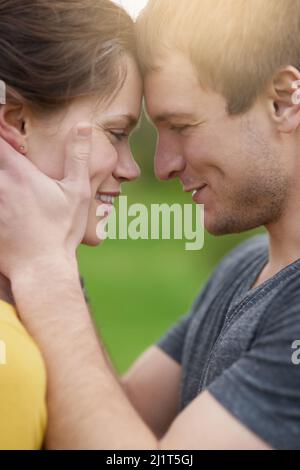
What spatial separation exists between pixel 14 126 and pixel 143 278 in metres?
7.29

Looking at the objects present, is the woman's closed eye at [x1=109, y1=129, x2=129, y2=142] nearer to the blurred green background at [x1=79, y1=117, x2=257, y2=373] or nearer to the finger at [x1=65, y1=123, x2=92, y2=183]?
the finger at [x1=65, y1=123, x2=92, y2=183]

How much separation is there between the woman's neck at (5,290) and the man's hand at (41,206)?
7cm

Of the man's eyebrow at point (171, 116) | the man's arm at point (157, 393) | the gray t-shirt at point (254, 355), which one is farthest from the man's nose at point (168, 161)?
the man's arm at point (157, 393)

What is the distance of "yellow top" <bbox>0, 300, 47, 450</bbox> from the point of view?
165 centimetres

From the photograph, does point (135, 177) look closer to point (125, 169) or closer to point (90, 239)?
point (125, 169)

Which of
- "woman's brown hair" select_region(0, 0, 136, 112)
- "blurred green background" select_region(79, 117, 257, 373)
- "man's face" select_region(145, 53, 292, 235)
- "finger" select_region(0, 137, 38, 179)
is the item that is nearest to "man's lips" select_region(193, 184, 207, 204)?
"man's face" select_region(145, 53, 292, 235)

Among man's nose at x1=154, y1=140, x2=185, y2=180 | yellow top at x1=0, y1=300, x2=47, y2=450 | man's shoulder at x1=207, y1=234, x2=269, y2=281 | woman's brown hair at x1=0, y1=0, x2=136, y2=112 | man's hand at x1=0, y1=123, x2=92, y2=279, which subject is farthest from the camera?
man's shoulder at x1=207, y1=234, x2=269, y2=281

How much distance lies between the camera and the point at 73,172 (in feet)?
6.64

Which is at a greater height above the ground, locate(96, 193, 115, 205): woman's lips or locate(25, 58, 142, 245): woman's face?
locate(25, 58, 142, 245): woman's face

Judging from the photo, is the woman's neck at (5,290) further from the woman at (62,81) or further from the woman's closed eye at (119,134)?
the woman's closed eye at (119,134)

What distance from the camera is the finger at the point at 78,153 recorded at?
2023 mm

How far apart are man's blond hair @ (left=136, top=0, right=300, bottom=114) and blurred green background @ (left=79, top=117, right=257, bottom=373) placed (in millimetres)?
3988

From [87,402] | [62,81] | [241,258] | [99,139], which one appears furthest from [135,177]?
[87,402]

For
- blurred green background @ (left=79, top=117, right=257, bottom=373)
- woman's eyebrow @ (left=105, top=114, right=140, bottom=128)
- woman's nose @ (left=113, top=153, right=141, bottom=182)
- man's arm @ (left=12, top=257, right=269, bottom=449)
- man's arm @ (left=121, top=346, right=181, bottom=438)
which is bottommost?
blurred green background @ (left=79, top=117, right=257, bottom=373)
